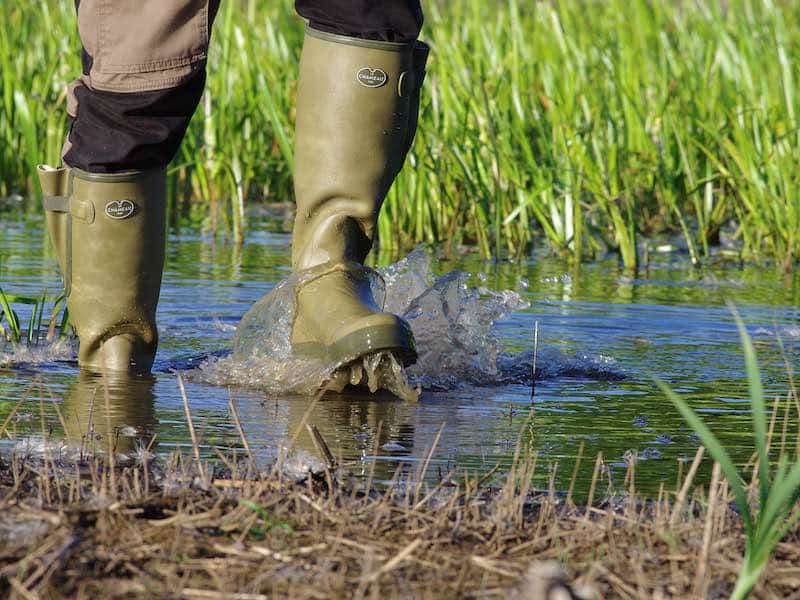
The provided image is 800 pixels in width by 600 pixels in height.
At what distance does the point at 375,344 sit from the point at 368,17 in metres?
0.65

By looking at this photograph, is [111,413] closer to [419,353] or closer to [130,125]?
[130,125]

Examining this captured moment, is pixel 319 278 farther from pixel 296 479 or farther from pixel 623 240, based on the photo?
pixel 623 240

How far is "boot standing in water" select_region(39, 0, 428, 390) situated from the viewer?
263 centimetres

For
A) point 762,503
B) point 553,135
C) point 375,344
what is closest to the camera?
point 762,503

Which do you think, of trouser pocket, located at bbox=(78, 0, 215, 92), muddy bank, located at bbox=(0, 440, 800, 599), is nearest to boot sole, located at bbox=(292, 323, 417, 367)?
trouser pocket, located at bbox=(78, 0, 215, 92)

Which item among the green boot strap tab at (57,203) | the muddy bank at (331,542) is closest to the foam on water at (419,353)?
the green boot strap tab at (57,203)

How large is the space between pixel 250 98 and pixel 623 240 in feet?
6.19

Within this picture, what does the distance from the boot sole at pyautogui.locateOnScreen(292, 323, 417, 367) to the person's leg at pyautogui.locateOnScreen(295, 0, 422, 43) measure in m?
0.59

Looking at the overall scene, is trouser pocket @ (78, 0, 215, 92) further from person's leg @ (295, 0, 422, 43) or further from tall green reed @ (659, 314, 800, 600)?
tall green reed @ (659, 314, 800, 600)

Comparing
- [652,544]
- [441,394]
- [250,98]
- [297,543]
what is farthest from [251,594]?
[250,98]

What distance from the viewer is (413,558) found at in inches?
59.2

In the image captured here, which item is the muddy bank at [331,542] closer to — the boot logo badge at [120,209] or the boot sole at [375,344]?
the boot sole at [375,344]

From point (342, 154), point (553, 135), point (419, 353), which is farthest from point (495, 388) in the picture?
point (553, 135)

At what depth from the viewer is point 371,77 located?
2.81m
